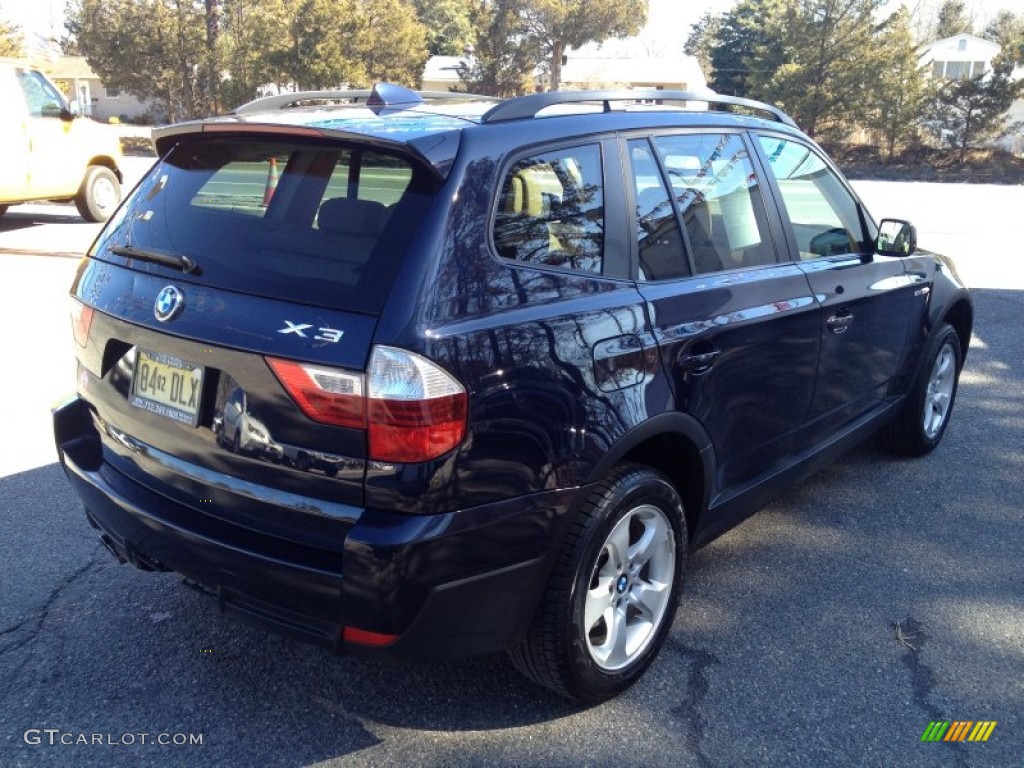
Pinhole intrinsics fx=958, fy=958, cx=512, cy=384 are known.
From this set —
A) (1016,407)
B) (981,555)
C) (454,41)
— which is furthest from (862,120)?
(981,555)

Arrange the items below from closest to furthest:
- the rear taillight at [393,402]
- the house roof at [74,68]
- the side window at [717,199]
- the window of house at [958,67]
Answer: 1. the rear taillight at [393,402]
2. the side window at [717,199]
3. the house roof at [74,68]
4. the window of house at [958,67]

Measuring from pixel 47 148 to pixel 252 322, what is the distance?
11.7 m

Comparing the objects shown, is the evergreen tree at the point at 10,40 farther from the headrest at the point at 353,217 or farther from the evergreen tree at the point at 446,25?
the headrest at the point at 353,217

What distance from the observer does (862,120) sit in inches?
1591

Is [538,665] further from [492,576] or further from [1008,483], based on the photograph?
[1008,483]

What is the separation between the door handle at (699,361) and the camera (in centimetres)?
317

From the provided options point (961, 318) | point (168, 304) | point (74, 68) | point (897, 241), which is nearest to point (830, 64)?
point (74, 68)

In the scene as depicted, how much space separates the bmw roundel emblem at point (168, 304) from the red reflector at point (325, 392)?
430 millimetres

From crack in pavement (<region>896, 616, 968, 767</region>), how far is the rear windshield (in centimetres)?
222

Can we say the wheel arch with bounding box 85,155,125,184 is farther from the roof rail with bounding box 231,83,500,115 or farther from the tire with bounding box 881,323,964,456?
the tire with bounding box 881,323,964,456

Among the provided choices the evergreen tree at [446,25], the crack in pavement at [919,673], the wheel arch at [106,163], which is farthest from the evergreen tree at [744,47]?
the crack in pavement at [919,673]

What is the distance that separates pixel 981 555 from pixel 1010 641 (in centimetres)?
75

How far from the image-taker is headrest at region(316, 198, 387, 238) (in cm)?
267

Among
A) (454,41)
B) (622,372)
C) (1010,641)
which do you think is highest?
(454,41)
